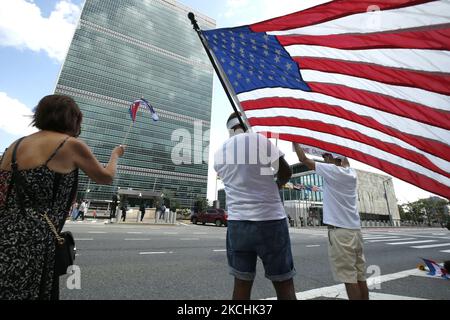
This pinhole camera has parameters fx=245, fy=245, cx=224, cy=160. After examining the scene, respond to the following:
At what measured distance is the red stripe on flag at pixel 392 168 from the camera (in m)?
3.27

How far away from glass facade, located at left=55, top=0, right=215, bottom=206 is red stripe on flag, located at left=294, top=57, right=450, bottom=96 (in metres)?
85.9

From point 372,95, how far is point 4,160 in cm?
355

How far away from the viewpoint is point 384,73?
2.67 metres

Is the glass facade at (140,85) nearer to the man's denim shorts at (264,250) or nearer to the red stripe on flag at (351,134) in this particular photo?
the red stripe on flag at (351,134)

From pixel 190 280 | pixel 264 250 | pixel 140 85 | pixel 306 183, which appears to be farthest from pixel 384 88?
pixel 140 85

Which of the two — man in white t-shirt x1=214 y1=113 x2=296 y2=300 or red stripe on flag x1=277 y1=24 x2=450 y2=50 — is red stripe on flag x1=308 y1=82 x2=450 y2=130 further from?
man in white t-shirt x1=214 y1=113 x2=296 y2=300

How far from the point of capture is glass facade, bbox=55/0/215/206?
3706 inches

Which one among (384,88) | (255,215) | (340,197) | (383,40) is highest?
(383,40)

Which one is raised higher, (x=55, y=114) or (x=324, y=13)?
(x=324, y=13)

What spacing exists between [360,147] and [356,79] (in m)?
1.09

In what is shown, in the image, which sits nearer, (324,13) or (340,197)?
(324,13)

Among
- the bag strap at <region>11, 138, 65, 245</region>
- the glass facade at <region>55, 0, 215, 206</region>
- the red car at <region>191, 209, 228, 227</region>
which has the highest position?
the glass facade at <region>55, 0, 215, 206</region>

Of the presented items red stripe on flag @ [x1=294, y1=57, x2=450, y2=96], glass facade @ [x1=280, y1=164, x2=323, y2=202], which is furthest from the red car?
glass facade @ [x1=280, y1=164, x2=323, y2=202]

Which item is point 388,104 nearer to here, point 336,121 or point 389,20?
point 336,121
